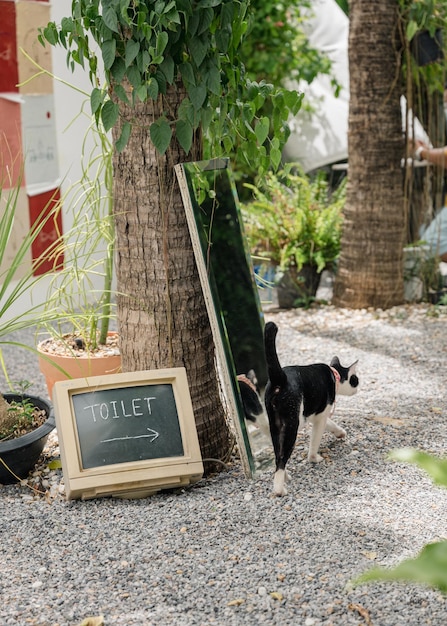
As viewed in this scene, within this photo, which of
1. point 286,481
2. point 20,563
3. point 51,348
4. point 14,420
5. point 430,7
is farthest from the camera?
point 430,7

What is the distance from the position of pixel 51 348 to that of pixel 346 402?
4.64 ft

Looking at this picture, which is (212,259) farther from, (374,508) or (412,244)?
(412,244)

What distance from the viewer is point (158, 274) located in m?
3.12

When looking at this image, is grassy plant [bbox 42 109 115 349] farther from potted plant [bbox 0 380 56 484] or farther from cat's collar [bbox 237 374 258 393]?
cat's collar [bbox 237 374 258 393]

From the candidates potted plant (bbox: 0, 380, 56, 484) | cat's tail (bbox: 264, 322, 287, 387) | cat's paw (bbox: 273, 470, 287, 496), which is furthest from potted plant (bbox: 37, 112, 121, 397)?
cat's paw (bbox: 273, 470, 287, 496)

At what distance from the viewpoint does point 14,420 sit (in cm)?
322

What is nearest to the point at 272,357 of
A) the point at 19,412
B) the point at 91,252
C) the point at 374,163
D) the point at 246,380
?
the point at 246,380

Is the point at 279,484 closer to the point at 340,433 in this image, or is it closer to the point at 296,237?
the point at 340,433

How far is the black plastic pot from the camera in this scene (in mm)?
3012

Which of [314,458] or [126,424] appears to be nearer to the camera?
[126,424]

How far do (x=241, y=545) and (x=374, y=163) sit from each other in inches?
144

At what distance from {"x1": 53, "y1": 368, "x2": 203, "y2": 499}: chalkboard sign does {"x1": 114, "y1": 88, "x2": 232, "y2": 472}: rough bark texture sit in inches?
5.4

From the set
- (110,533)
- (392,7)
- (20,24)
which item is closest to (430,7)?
(392,7)

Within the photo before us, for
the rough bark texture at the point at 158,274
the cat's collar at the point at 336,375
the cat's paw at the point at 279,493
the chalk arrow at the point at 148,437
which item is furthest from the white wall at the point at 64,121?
the cat's paw at the point at 279,493
